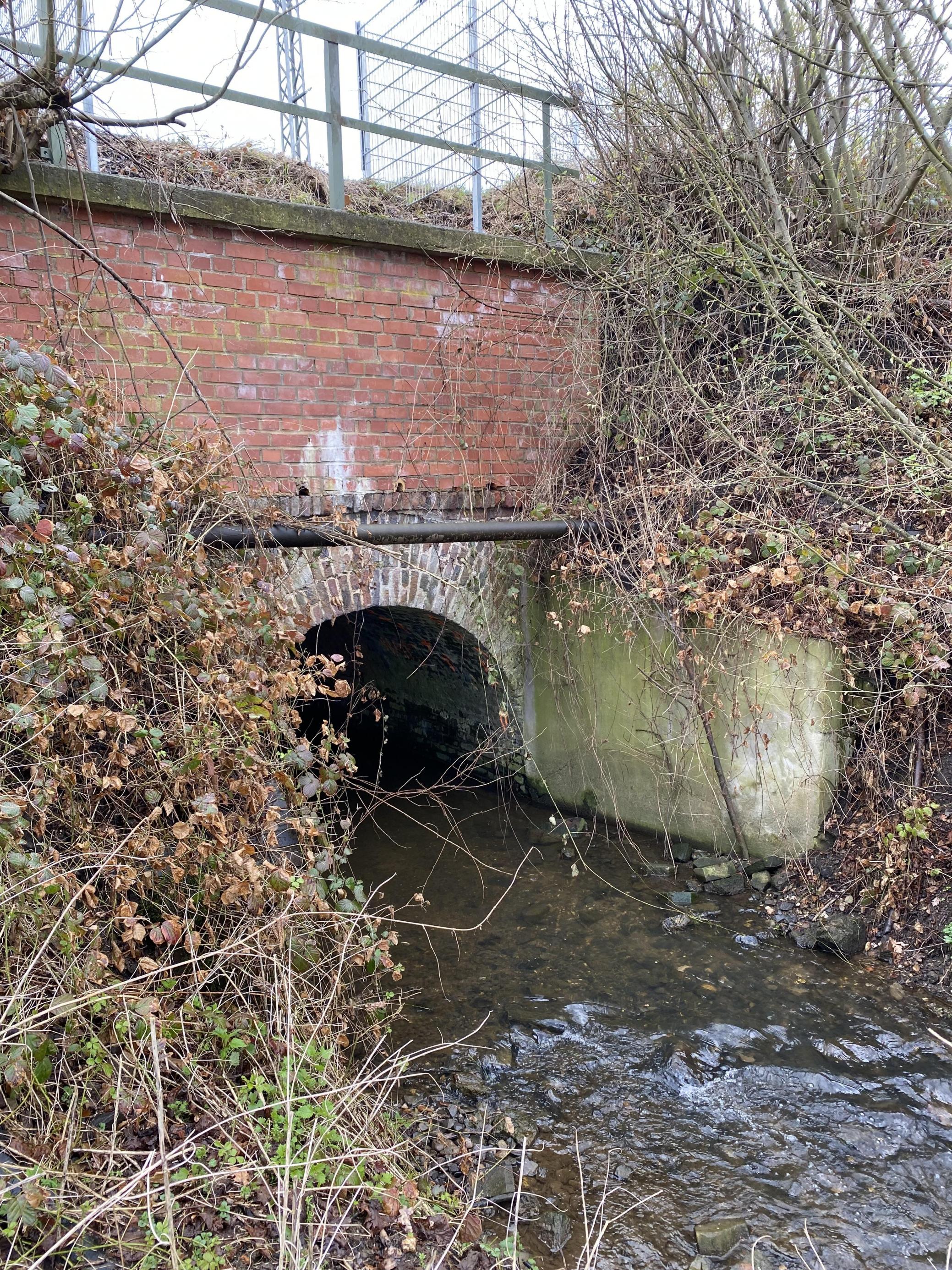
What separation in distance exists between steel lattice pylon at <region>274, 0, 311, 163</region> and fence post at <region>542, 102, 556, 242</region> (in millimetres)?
1650

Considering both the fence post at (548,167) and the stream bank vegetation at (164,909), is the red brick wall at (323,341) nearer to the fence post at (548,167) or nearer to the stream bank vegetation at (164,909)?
the fence post at (548,167)

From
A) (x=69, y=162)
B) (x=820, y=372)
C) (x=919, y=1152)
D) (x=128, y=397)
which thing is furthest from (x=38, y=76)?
(x=919, y=1152)

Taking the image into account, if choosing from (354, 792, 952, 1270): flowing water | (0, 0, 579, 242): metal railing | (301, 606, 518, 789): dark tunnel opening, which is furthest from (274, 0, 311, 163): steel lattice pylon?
(354, 792, 952, 1270): flowing water

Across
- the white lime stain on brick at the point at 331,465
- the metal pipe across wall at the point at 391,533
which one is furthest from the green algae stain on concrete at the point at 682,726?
the white lime stain on brick at the point at 331,465

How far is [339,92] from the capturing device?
466 centimetres

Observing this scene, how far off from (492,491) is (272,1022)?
3.94 meters

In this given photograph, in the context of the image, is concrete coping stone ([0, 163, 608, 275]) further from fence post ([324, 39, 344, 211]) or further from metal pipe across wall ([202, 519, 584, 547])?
metal pipe across wall ([202, 519, 584, 547])

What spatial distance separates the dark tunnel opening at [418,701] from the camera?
6645 mm

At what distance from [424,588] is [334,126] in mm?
2781

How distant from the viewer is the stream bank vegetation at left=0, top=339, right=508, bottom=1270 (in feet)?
7.11

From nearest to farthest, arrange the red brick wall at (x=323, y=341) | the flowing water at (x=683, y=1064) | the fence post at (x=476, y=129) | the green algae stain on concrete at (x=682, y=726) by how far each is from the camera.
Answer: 1. the flowing water at (x=683, y=1064)
2. the red brick wall at (x=323, y=341)
3. the green algae stain on concrete at (x=682, y=726)
4. the fence post at (x=476, y=129)

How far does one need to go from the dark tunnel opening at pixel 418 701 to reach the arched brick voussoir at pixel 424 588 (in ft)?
0.48

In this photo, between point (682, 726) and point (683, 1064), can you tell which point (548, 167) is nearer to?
point (682, 726)

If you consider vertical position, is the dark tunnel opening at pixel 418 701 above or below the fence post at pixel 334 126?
below
